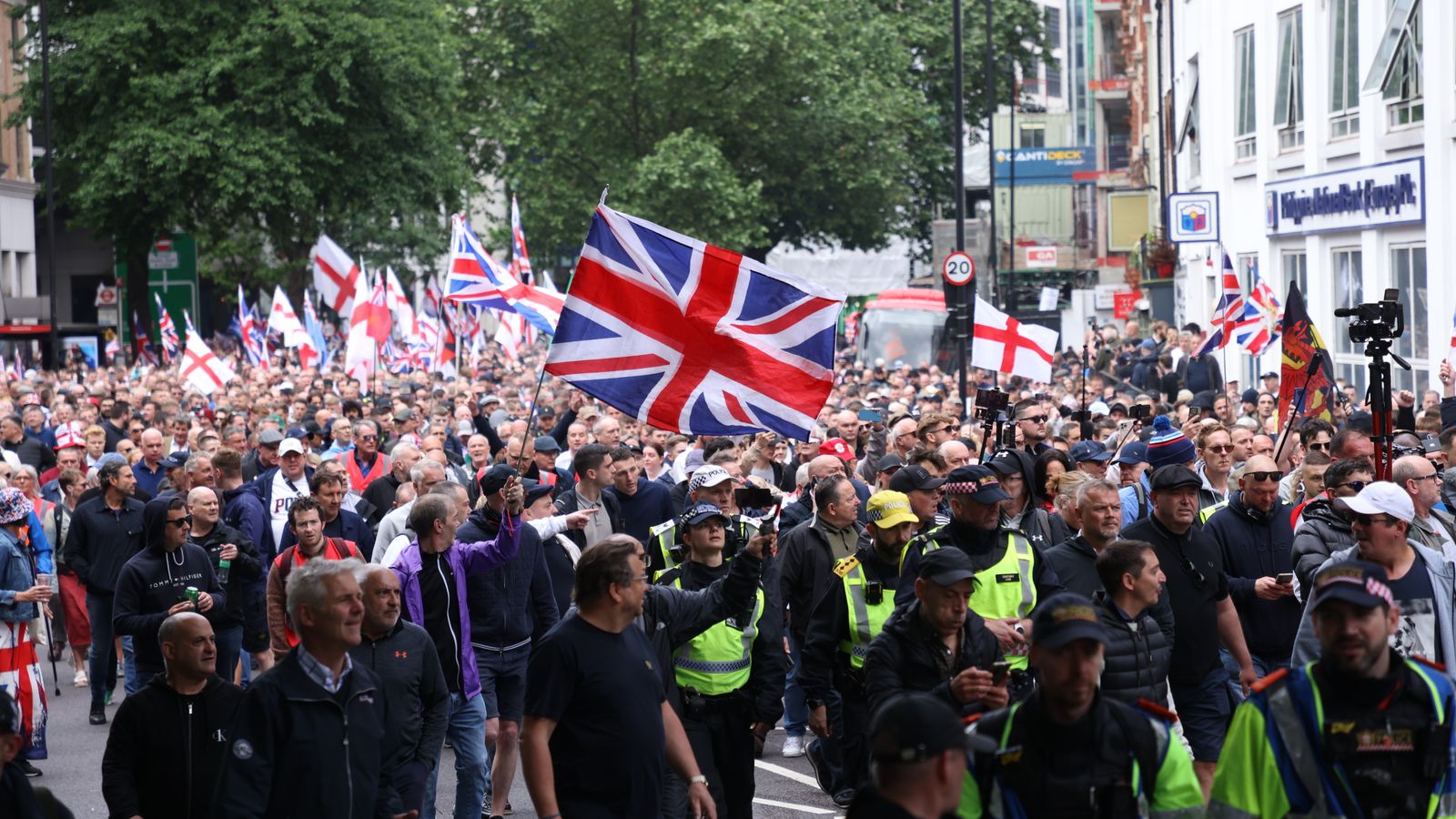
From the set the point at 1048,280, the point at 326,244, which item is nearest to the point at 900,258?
the point at 1048,280

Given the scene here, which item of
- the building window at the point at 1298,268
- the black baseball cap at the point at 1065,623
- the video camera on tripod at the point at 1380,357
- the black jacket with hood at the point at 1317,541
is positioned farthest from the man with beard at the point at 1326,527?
the building window at the point at 1298,268

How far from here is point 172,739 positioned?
6.60m

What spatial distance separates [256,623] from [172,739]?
186 inches

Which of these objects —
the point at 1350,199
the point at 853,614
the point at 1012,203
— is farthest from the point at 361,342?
the point at 1012,203

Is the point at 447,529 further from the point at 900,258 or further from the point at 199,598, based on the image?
the point at 900,258

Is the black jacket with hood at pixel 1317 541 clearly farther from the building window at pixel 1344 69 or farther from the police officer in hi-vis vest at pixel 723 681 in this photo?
the building window at pixel 1344 69

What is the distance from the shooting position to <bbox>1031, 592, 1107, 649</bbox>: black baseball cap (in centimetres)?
491

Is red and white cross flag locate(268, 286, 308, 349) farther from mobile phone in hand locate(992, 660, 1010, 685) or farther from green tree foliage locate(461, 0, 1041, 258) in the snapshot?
mobile phone in hand locate(992, 660, 1010, 685)

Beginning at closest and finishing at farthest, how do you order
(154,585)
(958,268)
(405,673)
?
(405,673)
(154,585)
(958,268)

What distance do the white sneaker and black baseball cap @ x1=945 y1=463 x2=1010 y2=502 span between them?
3.85 metres

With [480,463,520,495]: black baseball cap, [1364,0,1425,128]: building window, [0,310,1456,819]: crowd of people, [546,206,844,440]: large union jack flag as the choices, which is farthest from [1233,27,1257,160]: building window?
[480,463,520,495]: black baseball cap

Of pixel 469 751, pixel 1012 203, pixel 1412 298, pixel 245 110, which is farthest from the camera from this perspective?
pixel 1012 203

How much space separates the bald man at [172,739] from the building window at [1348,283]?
2200 cm

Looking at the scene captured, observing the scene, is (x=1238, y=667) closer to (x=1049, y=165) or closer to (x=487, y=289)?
(x=487, y=289)
